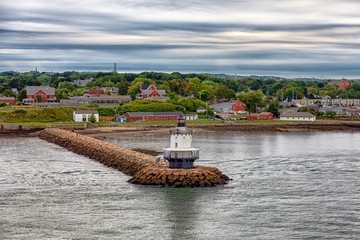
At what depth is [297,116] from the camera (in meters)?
80.9

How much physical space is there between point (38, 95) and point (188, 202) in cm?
6740

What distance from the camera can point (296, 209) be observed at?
83.0ft

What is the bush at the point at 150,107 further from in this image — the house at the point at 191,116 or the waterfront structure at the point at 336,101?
the waterfront structure at the point at 336,101

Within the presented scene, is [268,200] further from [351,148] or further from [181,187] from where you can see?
[351,148]

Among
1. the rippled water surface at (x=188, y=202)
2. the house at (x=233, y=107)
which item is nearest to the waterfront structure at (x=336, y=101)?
the house at (x=233, y=107)

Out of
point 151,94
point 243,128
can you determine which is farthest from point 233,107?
point 243,128

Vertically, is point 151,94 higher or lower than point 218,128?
higher

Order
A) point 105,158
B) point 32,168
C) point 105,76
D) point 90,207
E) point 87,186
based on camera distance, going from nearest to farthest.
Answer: point 90,207 < point 87,186 < point 32,168 < point 105,158 < point 105,76

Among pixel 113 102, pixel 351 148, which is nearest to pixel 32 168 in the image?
pixel 351 148

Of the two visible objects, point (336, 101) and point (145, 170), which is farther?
point (336, 101)

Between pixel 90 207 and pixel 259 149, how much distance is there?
23.6 metres

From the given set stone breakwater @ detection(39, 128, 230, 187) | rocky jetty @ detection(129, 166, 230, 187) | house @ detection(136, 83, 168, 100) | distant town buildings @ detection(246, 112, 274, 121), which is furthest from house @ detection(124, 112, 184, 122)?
rocky jetty @ detection(129, 166, 230, 187)

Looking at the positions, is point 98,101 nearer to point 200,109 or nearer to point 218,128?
point 200,109

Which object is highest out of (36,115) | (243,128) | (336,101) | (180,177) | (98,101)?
(98,101)
